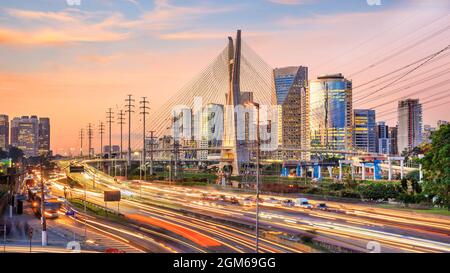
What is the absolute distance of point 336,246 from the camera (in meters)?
4.66

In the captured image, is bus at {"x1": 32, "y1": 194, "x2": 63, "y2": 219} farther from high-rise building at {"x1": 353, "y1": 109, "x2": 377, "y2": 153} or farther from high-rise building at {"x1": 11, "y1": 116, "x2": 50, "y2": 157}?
high-rise building at {"x1": 353, "y1": 109, "x2": 377, "y2": 153}

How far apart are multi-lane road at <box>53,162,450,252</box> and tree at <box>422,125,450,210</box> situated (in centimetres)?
74

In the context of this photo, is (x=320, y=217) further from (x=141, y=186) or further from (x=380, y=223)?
(x=141, y=186)

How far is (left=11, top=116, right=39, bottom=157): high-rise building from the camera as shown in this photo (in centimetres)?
283

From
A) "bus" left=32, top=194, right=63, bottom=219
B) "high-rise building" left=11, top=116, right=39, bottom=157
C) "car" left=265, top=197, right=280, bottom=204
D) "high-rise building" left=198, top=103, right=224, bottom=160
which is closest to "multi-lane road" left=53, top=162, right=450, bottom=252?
"car" left=265, top=197, right=280, bottom=204

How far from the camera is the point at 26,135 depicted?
318cm

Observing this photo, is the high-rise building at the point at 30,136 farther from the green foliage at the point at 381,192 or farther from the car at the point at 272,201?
the green foliage at the point at 381,192

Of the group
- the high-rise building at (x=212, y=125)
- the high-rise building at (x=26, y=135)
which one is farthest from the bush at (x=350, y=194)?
the high-rise building at (x=26, y=135)

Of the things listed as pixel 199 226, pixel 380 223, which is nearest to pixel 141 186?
pixel 199 226

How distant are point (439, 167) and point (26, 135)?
7169 millimetres

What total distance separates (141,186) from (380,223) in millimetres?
5728

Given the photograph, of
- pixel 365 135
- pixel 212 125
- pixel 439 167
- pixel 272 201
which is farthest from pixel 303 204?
pixel 365 135

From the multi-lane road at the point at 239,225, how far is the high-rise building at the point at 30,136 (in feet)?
4.71

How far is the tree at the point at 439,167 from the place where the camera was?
25.7 feet
